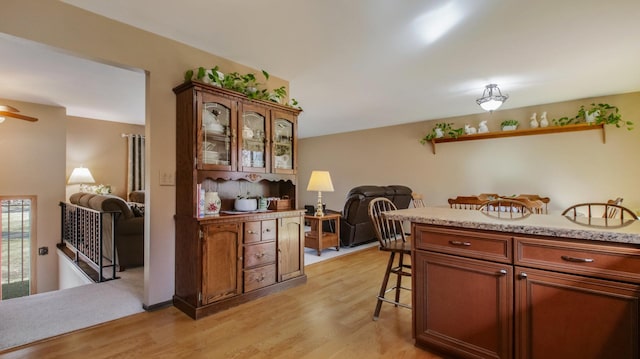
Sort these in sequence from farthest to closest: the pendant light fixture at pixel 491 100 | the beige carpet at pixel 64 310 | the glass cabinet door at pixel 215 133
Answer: the pendant light fixture at pixel 491 100 → the glass cabinet door at pixel 215 133 → the beige carpet at pixel 64 310

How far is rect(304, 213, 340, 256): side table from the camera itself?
4.38m

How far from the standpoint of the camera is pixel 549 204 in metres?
4.82

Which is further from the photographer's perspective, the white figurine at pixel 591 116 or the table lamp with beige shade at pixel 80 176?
the table lamp with beige shade at pixel 80 176

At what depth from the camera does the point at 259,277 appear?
2793 millimetres

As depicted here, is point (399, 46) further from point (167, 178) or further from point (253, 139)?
point (167, 178)

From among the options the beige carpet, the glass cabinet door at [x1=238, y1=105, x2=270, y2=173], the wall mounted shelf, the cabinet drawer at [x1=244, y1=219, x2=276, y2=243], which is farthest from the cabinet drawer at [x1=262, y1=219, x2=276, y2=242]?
the wall mounted shelf

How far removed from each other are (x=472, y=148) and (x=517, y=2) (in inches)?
148

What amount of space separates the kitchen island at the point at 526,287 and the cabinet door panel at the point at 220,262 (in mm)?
1515

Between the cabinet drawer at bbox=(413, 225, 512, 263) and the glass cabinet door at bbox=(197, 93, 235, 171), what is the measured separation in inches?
70.0

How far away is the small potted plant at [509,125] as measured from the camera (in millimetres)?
4914

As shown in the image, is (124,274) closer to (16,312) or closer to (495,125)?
(16,312)

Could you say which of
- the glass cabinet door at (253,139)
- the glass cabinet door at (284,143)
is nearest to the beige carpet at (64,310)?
the glass cabinet door at (253,139)

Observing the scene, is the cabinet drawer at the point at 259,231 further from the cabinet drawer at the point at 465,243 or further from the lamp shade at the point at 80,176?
the lamp shade at the point at 80,176

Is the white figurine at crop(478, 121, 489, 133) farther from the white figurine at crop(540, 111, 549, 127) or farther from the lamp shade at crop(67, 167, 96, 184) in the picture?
the lamp shade at crop(67, 167, 96, 184)
